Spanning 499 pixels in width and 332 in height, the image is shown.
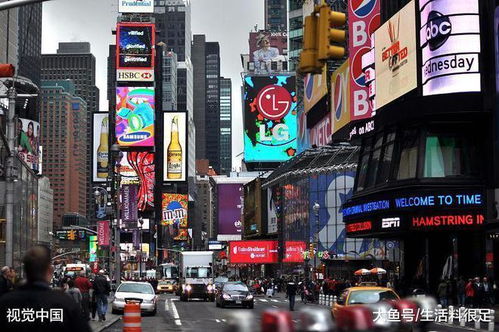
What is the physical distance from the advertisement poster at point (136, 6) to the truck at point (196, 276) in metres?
113

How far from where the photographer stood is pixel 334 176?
298 feet

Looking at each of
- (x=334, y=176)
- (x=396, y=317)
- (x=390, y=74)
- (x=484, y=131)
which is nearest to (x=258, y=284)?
(x=334, y=176)

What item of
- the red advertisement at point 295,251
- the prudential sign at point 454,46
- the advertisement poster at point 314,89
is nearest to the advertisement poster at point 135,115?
the advertisement poster at point 314,89

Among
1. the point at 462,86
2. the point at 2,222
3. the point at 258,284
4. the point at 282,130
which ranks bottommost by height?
the point at 258,284

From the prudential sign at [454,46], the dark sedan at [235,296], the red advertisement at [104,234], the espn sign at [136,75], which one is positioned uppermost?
the espn sign at [136,75]

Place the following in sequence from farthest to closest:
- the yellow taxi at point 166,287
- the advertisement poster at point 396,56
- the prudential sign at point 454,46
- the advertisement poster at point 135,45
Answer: the advertisement poster at point 135,45 → the yellow taxi at point 166,287 → the advertisement poster at point 396,56 → the prudential sign at point 454,46

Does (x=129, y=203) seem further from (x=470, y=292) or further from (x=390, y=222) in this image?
(x=470, y=292)

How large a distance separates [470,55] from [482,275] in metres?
11.3

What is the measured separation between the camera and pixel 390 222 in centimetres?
4491

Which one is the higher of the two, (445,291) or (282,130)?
(282,130)

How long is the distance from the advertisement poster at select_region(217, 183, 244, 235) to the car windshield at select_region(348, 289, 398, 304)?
17168 centimetres

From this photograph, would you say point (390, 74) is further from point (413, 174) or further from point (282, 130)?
point (282, 130)

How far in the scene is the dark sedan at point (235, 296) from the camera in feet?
141

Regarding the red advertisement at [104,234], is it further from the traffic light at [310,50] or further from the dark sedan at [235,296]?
the traffic light at [310,50]
